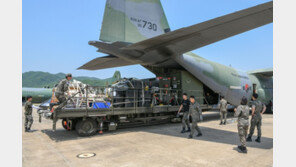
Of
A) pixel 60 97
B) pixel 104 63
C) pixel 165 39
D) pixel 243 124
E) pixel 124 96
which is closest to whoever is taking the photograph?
pixel 243 124

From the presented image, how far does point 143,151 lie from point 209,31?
5.95m

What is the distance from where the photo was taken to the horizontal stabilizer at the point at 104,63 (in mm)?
11761

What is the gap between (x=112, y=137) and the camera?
25.3ft

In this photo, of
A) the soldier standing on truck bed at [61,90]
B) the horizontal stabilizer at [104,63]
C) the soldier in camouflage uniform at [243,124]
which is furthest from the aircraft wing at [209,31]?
the soldier in camouflage uniform at [243,124]

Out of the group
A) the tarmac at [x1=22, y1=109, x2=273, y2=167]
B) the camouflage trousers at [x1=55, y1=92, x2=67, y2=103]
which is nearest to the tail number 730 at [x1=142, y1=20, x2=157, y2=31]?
the camouflage trousers at [x1=55, y1=92, x2=67, y2=103]

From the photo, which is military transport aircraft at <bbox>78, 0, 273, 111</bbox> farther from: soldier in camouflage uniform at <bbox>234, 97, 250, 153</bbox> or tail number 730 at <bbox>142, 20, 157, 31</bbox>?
soldier in camouflage uniform at <bbox>234, 97, 250, 153</bbox>

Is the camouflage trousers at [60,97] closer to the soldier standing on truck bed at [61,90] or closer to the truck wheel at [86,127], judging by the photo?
the soldier standing on truck bed at [61,90]

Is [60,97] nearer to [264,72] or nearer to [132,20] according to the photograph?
[132,20]

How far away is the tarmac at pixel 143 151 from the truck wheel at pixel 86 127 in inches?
12.9

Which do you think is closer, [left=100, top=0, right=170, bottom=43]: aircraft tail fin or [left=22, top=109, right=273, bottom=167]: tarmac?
[left=22, top=109, right=273, bottom=167]: tarmac

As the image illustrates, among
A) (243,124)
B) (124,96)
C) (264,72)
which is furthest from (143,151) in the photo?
(264,72)

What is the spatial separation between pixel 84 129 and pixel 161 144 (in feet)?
11.3

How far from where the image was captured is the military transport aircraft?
7996 mm

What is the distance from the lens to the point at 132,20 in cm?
1045
